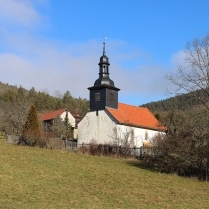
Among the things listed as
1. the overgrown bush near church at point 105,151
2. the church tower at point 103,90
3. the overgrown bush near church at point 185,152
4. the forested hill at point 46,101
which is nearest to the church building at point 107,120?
the church tower at point 103,90

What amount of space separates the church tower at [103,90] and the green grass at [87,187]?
21.6 metres

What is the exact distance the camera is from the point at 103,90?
4134 cm

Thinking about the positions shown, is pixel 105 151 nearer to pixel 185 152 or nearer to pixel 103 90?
pixel 185 152

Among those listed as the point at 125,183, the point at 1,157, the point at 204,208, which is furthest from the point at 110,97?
the point at 204,208

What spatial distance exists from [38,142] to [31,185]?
A: 16.5 meters

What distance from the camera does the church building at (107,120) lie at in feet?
131

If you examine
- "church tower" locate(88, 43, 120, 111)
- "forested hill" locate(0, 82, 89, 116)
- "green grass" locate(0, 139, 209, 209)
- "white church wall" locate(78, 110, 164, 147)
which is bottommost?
"green grass" locate(0, 139, 209, 209)

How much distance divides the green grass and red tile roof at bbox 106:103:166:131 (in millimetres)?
20976

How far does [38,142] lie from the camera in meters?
29.6

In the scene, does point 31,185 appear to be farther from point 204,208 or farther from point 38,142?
point 38,142

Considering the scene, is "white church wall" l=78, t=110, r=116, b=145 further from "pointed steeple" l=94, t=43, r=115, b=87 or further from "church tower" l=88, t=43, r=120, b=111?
"pointed steeple" l=94, t=43, r=115, b=87

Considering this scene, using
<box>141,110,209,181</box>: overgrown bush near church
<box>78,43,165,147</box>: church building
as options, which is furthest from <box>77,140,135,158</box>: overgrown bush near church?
→ <box>78,43,165,147</box>: church building

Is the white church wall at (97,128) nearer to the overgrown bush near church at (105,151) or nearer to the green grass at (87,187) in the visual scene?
the overgrown bush near church at (105,151)

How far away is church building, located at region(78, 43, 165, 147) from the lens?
131 feet
